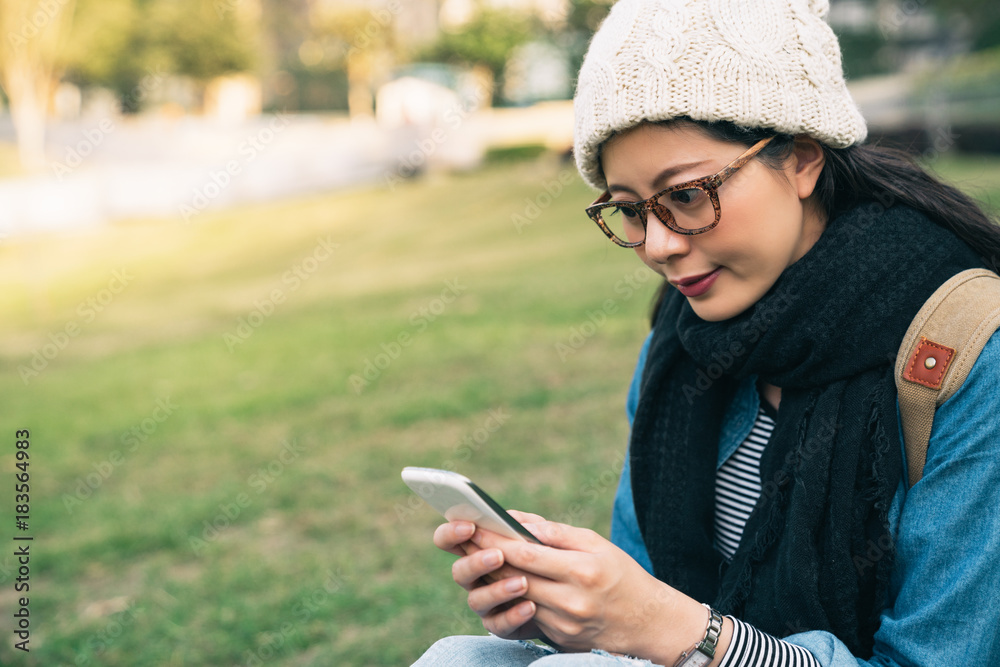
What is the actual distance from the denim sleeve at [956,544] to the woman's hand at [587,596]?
0.24 m

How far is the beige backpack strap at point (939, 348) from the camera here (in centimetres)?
138

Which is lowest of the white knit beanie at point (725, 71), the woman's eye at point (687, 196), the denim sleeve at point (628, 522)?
the denim sleeve at point (628, 522)

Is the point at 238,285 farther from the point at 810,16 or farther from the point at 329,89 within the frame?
the point at 329,89

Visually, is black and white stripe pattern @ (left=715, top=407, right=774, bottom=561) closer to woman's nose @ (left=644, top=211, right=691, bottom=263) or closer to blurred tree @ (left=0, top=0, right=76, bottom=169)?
woman's nose @ (left=644, top=211, right=691, bottom=263)

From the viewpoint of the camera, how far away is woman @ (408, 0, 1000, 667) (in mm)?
1365

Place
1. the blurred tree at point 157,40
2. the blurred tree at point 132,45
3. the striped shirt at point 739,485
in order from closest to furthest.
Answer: the striped shirt at point 739,485 < the blurred tree at point 132,45 < the blurred tree at point 157,40

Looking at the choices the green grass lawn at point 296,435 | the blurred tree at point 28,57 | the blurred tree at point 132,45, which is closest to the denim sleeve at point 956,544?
the green grass lawn at point 296,435

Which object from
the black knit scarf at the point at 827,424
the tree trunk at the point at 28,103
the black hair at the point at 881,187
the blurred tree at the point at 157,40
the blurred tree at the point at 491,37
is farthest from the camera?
the blurred tree at the point at 157,40

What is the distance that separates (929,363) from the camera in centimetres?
141

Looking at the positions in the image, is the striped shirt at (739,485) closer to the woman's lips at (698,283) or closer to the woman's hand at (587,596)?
the woman's lips at (698,283)

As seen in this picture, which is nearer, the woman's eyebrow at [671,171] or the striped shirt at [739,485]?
the woman's eyebrow at [671,171]

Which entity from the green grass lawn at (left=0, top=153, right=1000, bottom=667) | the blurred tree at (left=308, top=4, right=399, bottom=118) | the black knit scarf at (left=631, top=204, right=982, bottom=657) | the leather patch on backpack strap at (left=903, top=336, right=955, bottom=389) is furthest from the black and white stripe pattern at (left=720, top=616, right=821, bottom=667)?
the blurred tree at (left=308, top=4, right=399, bottom=118)

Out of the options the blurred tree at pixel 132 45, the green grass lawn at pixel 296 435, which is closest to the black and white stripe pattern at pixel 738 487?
the green grass lawn at pixel 296 435

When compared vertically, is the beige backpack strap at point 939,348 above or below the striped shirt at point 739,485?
above
